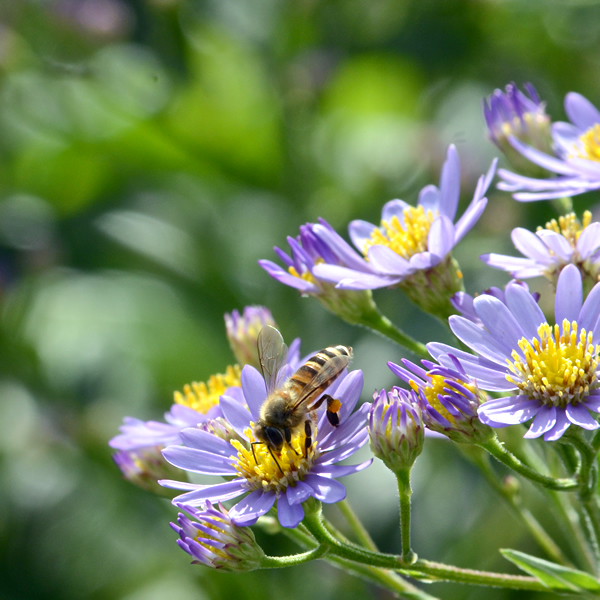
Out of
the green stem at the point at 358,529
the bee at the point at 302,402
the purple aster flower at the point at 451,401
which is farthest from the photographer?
the green stem at the point at 358,529

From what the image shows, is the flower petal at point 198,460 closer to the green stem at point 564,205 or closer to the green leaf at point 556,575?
the green leaf at point 556,575

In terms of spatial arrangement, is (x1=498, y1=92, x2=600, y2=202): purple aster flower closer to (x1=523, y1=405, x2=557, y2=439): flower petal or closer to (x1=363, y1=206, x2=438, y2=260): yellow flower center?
(x1=363, y1=206, x2=438, y2=260): yellow flower center

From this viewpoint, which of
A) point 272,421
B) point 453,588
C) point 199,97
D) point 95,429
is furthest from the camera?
point 199,97

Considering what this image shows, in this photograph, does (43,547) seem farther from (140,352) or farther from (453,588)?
(453,588)

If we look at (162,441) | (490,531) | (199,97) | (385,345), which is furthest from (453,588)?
(199,97)

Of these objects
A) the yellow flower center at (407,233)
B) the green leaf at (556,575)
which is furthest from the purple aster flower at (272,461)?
the yellow flower center at (407,233)

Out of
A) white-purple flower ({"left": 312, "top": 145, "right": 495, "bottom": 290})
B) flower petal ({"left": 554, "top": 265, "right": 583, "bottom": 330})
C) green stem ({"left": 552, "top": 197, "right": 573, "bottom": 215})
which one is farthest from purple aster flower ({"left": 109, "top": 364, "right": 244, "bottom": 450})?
green stem ({"left": 552, "top": 197, "right": 573, "bottom": 215})
